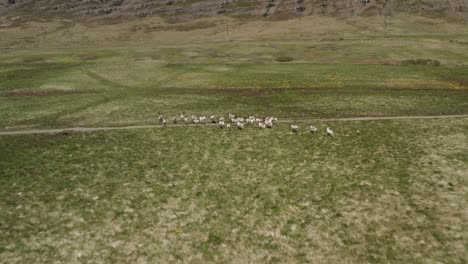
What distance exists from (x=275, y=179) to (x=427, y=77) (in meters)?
55.4

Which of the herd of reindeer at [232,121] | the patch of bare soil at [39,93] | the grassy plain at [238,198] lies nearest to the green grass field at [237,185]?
the grassy plain at [238,198]

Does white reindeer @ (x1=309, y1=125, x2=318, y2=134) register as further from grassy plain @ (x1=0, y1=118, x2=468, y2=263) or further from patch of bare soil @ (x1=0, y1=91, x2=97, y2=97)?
patch of bare soil @ (x1=0, y1=91, x2=97, y2=97)

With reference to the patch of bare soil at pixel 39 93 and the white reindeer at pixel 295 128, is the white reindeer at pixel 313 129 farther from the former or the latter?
the patch of bare soil at pixel 39 93

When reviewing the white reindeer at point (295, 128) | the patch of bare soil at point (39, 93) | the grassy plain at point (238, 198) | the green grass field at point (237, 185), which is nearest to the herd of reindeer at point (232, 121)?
the white reindeer at point (295, 128)

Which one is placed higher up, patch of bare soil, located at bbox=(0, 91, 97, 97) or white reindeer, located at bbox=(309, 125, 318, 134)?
patch of bare soil, located at bbox=(0, 91, 97, 97)

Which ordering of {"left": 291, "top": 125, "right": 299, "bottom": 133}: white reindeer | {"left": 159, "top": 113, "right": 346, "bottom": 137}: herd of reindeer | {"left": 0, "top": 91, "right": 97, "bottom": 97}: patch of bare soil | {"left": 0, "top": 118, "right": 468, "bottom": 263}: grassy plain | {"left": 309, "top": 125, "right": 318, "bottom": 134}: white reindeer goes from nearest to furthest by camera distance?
{"left": 0, "top": 118, "right": 468, "bottom": 263}: grassy plain
{"left": 309, "top": 125, "right": 318, "bottom": 134}: white reindeer
{"left": 291, "top": 125, "right": 299, "bottom": 133}: white reindeer
{"left": 159, "top": 113, "right": 346, "bottom": 137}: herd of reindeer
{"left": 0, "top": 91, "right": 97, "bottom": 97}: patch of bare soil

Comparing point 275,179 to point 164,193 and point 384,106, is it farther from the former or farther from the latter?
point 384,106

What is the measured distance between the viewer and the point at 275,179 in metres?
23.9

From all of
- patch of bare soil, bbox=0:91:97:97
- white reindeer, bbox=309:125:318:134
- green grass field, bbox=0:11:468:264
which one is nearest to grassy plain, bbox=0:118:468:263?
green grass field, bbox=0:11:468:264

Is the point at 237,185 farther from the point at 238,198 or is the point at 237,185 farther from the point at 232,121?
the point at 232,121

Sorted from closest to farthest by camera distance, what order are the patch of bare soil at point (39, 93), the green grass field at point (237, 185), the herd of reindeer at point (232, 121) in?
the green grass field at point (237, 185) < the herd of reindeer at point (232, 121) < the patch of bare soil at point (39, 93)

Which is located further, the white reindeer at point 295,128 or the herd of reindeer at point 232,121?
the herd of reindeer at point 232,121

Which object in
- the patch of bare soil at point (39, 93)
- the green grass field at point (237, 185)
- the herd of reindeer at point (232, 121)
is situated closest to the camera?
the green grass field at point (237, 185)

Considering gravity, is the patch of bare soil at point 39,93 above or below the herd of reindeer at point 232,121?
above
